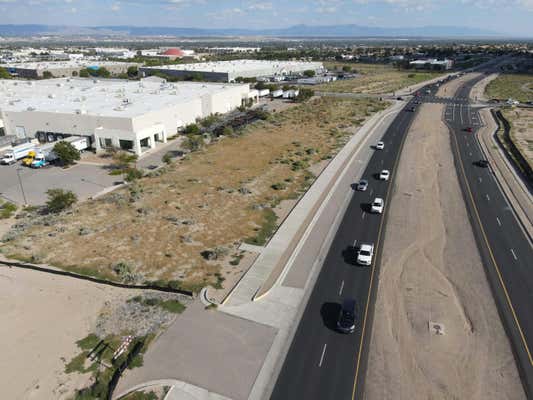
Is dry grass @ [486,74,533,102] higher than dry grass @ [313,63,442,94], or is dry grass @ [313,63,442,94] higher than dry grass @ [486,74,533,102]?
dry grass @ [486,74,533,102]

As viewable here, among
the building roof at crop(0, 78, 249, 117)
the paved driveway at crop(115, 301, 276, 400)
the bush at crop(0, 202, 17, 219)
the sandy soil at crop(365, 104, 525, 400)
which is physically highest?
the building roof at crop(0, 78, 249, 117)

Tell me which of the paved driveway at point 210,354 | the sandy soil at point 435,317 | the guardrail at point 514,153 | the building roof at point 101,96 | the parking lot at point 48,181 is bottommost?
the parking lot at point 48,181

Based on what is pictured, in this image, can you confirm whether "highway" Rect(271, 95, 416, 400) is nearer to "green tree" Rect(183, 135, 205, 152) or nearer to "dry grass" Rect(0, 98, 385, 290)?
"dry grass" Rect(0, 98, 385, 290)

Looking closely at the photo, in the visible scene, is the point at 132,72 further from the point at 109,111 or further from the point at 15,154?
the point at 15,154

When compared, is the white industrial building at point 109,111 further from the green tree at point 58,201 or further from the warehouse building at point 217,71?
the warehouse building at point 217,71

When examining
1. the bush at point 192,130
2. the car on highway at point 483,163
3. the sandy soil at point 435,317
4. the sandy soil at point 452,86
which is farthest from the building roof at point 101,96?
the sandy soil at point 452,86

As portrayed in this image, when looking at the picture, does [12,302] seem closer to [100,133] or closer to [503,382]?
[503,382]

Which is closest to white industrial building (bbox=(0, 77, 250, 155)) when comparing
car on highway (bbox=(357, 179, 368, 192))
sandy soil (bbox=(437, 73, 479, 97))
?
car on highway (bbox=(357, 179, 368, 192))
